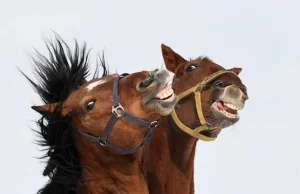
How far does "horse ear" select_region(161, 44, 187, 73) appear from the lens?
6.97 m

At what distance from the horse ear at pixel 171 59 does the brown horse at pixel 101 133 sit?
162cm

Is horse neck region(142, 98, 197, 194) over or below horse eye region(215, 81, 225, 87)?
below

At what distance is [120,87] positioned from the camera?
5273 millimetres

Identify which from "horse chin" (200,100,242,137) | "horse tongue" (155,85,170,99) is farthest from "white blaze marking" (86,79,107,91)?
"horse chin" (200,100,242,137)

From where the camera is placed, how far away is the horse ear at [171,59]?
697cm

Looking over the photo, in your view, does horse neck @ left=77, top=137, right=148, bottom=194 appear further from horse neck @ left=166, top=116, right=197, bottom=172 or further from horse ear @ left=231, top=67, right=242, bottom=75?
horse ear @ left=231, top=67, right=242, bottom=75

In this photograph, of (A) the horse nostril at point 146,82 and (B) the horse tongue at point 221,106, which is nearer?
(A) the horse nostril at point 146,82

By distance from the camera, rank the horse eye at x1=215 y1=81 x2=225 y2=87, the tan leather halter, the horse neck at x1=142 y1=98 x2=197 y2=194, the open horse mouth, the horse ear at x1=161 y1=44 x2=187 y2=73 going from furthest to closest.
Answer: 1. the horse ear at x1=161 y1=44 x2=187 y2=73
2. the horse neck at x1=142 y1=98 x2=197 y2=194
3. the tan leather halter
4. the horse eye at x1=215 y1=81 x2=225 y2=87
5. the open horse mouth

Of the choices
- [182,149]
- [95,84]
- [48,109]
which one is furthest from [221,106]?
[48,109]

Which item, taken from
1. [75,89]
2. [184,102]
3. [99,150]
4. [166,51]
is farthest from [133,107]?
[166,51]

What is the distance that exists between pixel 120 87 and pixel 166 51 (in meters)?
1.90

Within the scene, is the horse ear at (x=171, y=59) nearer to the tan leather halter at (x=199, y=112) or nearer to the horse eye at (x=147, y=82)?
the tan leather halter at (x=199, y=112)

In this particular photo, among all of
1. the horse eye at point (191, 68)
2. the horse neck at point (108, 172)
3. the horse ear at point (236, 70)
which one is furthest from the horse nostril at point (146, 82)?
the horse ear at point (236, 70)

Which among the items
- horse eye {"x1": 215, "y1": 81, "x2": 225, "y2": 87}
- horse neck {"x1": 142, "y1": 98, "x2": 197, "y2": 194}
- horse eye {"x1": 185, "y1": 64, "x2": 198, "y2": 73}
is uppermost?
horse eye {"x1": 185, "y1": 64, "x2": 198, "y2": 73}
